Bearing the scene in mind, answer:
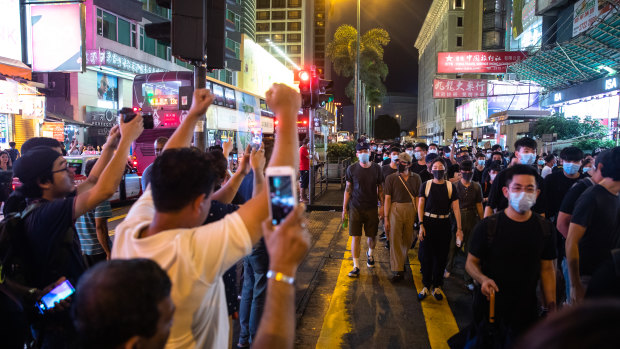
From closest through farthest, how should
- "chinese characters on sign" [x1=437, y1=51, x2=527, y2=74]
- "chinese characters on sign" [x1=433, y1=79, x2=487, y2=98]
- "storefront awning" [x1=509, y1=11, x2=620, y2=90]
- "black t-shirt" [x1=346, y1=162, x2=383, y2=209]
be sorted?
"black t-shirt" [x1=346, y1=162, x2=383, y2=209] → "storefront awning" [x1=509, y1=11, x2=620, y2=90] → "chinese characters on sign" [x1=433, y1=79, x2=487, y2=98] → "chinese characters on sign" [x1=437, y1=51, x2=527, y2=74]

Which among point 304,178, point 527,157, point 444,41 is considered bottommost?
point 304,178

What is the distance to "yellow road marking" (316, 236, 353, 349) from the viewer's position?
4.50 metres

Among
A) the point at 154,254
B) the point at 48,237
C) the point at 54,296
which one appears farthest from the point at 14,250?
the point at 154,254

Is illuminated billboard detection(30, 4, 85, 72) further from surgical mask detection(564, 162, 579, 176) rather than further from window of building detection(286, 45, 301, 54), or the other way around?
window of building detection(286, 45, 301, 54)

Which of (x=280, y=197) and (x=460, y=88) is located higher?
(x=460, y=88)

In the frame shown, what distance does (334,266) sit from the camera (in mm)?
7227

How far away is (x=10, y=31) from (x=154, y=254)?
65.4 feet

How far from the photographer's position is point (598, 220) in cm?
347

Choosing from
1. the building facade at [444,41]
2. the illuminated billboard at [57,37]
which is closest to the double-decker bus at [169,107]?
the illuminated billboard at [57,37]

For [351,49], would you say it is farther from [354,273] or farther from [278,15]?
[278,15]

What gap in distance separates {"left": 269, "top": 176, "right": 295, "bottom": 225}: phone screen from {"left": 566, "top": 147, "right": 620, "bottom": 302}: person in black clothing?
312cm

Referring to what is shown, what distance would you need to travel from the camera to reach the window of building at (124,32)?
94.2 feet

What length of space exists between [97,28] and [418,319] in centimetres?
2829

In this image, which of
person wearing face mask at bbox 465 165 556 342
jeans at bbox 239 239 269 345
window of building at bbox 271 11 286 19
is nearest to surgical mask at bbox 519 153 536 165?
person wearing face mask at bbox 465 165 556 342
